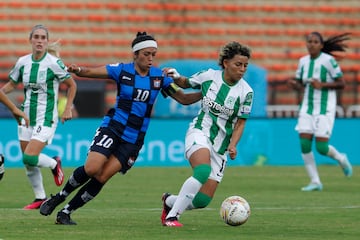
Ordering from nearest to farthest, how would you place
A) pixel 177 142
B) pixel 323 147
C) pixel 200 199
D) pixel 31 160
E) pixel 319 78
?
1. pixel 200 199
2. pixel 31 160
3. pixel 319 78
4. pixel 323 147
5. pixel 177 142

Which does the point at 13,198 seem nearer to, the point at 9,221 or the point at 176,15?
the point at 9,221

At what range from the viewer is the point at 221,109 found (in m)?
10.6

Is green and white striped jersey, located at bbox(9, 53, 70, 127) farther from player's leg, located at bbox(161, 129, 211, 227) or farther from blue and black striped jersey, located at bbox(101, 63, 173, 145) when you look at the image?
player's leg, located at bbox(161, 129, 211, 227)

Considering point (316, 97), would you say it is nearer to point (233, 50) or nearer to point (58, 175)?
point (58, 175)

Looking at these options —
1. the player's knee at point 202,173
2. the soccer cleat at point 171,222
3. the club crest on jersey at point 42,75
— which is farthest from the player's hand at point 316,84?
the soccer cleat at point 171,222

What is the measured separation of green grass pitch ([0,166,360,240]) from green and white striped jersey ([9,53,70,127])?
1.13 metres

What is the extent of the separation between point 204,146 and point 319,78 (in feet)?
20.8

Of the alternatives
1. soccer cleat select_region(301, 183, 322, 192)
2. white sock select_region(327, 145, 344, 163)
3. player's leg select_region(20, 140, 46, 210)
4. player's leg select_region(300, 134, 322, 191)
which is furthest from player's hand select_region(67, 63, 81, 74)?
white sock select_region(327, 145, 344, 163)

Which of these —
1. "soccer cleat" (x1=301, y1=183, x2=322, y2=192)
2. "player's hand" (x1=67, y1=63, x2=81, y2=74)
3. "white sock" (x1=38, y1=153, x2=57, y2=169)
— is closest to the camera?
"player's hand" (x1=67, y1=63, x2=81, y2=74)

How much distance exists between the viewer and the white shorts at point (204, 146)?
10.4 m

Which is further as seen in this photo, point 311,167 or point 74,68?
point 311,167

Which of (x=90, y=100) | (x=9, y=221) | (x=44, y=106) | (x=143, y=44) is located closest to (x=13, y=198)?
(x=44, y=106)

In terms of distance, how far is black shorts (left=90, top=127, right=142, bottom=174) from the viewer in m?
10.2

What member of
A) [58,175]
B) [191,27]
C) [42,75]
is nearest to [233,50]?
[42,75]
